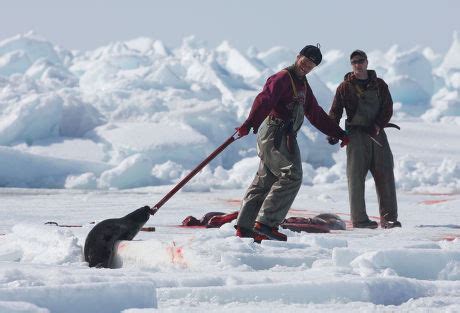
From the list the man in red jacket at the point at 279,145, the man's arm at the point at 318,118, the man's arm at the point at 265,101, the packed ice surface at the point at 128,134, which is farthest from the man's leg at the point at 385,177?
the packed ice surface at the point at 128,134

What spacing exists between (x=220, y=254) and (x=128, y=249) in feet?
2.32

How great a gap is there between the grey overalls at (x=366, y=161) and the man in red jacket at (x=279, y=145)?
1.80 metres

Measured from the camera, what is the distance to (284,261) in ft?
12.6

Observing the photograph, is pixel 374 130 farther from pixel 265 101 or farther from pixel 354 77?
pixel 265 101

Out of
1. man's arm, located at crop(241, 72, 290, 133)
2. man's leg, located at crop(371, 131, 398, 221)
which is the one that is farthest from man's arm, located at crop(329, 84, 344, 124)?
man's arm, located at crop(241, 72, 290, 133)

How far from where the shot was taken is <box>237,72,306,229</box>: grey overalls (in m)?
4.82

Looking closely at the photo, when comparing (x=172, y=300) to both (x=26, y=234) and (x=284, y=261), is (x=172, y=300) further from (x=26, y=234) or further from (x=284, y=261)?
(x=26, y=234)

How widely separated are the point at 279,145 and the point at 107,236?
1.08 metres

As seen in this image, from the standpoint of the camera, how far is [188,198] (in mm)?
11555

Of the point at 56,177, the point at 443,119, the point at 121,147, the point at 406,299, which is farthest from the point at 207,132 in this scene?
the point at 406,299

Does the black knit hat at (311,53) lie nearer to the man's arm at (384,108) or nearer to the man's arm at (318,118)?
the man's arm at (318,118)

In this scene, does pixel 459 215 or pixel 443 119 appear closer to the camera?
pixel 459 215

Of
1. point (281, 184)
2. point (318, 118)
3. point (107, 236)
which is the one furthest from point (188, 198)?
point (107, 236)

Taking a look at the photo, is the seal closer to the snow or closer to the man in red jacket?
the snow
